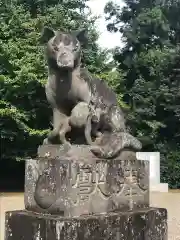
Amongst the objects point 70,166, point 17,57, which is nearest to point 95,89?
point 70,166

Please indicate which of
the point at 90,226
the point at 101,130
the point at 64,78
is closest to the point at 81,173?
the point at 90,226

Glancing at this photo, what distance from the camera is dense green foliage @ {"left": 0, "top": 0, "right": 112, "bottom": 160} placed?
59.6 feet

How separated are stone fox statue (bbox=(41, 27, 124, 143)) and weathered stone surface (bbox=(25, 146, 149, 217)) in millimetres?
319

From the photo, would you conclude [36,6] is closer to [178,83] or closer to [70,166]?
[178,83]

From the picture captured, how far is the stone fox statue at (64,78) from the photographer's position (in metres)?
4.39

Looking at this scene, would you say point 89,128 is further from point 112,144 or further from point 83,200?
point 83,200

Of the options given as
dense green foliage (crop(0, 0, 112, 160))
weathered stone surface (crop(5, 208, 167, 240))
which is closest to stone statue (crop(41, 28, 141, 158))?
weathered stone surface (crop(5, 208, 167, 240))

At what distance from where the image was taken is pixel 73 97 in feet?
14.8

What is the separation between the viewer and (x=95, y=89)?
474 centimetres

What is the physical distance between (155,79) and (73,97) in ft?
67.5

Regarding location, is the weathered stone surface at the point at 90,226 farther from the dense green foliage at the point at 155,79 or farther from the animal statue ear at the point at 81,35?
the dense green foliage at the point at 155,79

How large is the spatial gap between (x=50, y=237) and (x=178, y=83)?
2049 centimetres

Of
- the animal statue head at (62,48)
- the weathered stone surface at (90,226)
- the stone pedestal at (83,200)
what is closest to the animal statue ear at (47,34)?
the animal statue head at (62,48)

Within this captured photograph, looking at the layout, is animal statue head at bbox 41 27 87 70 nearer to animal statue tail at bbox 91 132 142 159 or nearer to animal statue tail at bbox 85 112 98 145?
animal statue tail at bbox 85 112 98 145
